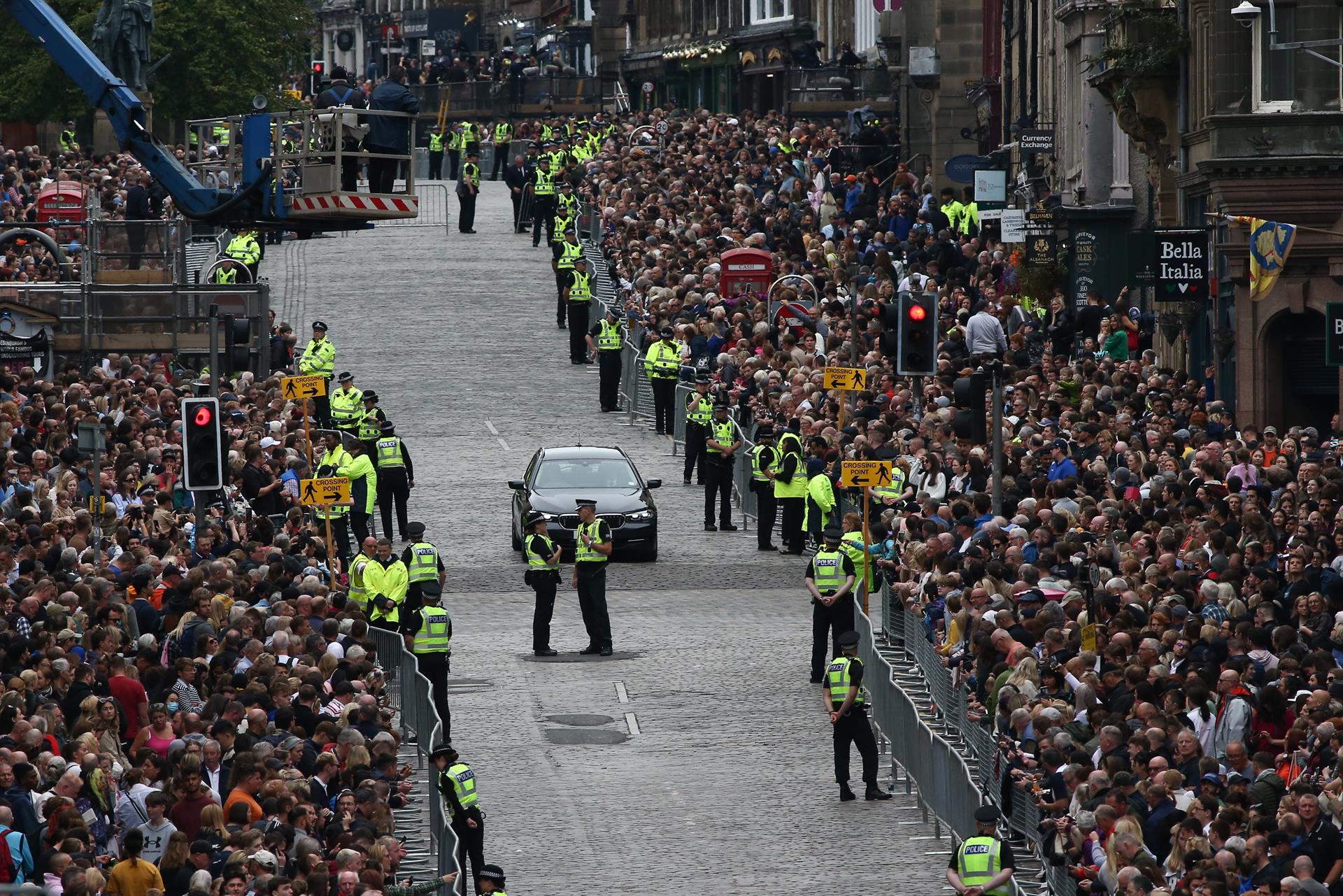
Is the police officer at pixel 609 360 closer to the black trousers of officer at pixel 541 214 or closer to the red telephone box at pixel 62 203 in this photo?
the red telephone box at pixel 62 203

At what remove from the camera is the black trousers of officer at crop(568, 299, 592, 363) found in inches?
1743

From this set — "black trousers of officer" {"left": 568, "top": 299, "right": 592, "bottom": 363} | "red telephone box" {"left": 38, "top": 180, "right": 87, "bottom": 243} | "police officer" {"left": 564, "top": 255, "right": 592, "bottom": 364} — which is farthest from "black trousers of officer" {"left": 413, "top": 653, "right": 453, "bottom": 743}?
"black trousers of officer" {"left": 568, "top": 299, "right": 592, "bottom": 363}

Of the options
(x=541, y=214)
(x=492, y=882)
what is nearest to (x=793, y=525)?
(x=492, y=882)

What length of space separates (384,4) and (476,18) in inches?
576

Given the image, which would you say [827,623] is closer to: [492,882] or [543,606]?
[543,606]

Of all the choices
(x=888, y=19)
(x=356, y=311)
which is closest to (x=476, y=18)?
(x=888, y=19)

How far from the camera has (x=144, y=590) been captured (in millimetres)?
21656

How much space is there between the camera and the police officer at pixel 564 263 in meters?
45.4

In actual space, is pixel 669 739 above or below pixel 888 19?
below

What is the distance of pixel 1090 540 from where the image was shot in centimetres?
2331

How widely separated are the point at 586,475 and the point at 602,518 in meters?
1.67

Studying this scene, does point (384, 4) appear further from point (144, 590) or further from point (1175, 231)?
point (144, 590)

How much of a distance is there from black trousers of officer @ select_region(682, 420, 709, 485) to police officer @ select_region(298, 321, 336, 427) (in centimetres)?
463

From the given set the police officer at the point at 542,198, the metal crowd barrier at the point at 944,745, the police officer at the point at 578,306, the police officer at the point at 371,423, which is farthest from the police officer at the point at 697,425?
the police officer at the point at 542,198
